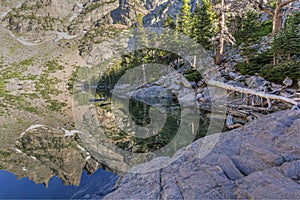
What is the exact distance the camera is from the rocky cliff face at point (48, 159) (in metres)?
8.62

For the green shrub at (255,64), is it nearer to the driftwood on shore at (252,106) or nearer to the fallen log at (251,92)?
the fallen log at (251,92)

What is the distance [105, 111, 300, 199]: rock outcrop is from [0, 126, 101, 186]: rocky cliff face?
4.57 meters

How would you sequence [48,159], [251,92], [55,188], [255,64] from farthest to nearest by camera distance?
[255,64] < [251,92] < [48,159] < [55,188]

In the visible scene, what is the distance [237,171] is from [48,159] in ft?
31.2

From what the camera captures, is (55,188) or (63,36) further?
(63,36)

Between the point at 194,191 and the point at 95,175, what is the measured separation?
573cm

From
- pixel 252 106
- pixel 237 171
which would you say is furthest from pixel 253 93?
pixel 237 171

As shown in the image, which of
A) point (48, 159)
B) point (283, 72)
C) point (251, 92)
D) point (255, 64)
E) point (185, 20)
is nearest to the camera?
point (48, 159)

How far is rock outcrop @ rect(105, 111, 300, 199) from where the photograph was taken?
3.44 m

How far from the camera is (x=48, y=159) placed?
32.8ft

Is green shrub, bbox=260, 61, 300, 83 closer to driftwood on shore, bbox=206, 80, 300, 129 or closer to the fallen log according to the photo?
driftwood on shore, bbox=206, 80, 300, 129

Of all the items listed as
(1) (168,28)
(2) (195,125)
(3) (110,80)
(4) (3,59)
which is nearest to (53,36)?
(4) (3,59)

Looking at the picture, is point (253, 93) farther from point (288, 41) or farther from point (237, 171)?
point (237, 171)

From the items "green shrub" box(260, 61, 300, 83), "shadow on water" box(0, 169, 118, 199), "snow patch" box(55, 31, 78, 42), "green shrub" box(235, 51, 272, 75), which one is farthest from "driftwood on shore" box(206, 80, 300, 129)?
"snow patch" box(55, 31, 78, 42)
